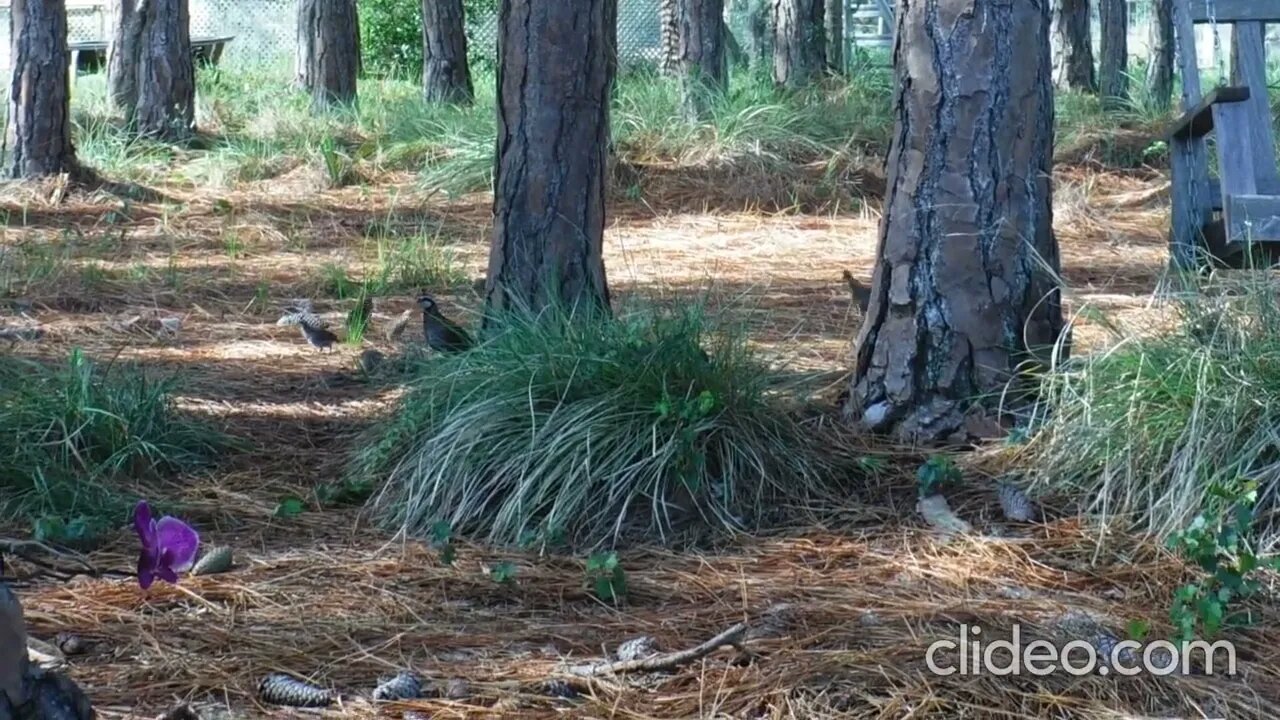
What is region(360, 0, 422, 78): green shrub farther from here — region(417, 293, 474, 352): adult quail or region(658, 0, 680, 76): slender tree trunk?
region(417, 293, 474, 352): adult quail

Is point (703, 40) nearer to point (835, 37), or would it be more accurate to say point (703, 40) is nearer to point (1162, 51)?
point (835, 37)

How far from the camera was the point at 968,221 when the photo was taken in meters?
4.30

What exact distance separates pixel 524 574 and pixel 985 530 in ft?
3.59

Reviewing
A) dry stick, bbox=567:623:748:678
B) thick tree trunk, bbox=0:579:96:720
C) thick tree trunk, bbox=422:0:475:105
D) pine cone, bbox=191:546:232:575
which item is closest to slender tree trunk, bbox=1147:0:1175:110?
thick tree trunk, bbox=422:0:475:105

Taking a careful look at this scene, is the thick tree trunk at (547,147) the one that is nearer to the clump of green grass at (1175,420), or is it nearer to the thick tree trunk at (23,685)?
the clump of green grass at (1175,420)

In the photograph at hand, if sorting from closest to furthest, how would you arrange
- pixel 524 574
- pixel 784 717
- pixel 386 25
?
pixel 784 717, pixel 524 574, pixel 386 25

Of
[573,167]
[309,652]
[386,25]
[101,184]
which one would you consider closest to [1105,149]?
[101,184]

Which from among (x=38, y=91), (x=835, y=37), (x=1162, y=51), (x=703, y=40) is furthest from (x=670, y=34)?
(x=38, y=91)

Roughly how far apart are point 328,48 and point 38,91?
569 centimetres

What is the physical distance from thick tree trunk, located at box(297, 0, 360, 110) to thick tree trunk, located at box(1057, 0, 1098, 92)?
722 cm

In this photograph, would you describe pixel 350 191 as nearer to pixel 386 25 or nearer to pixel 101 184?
pixel 101 184

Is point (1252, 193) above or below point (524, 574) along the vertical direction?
above

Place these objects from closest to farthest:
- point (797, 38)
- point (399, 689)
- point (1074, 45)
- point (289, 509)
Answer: point (399, 689)
point (289, 509)
point (797, 38)
point (1074, 45)

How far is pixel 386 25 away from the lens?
981 inches
